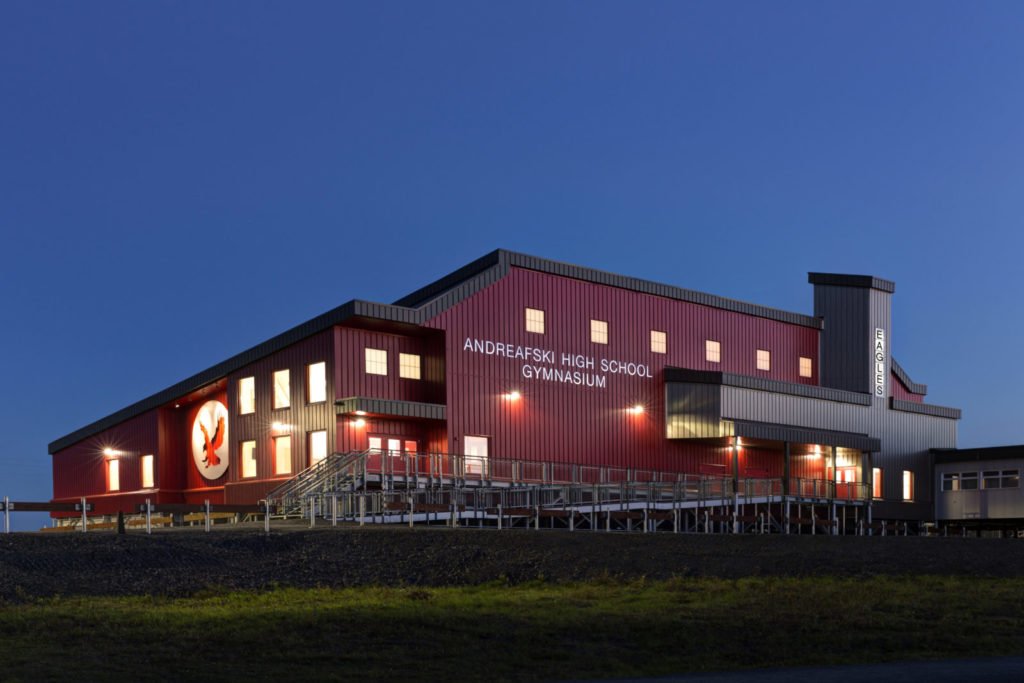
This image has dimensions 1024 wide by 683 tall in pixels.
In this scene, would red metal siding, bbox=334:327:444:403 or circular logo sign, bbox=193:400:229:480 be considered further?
circular logo sign, bbox=193:400:229:480

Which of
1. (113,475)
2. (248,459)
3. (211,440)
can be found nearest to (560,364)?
(248,459)

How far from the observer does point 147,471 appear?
173ft

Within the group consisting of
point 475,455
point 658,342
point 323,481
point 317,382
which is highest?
point 658,342

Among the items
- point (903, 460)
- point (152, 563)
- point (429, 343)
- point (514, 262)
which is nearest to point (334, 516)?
point (152, 563)

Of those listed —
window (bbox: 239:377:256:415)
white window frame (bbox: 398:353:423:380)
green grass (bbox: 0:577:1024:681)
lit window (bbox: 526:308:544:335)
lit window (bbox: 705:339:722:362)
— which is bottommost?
green grass (bbox: 0:577:1024:681)

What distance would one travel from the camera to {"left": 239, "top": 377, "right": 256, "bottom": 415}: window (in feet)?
157

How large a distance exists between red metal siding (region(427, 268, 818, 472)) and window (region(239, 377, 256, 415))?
7.82 m

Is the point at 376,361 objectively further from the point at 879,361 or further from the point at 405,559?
the point at 879,361

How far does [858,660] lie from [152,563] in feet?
46.3

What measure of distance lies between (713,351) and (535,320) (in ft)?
34.3

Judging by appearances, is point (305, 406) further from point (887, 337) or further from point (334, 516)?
point (887, 337)

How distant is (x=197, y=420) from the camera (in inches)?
2037

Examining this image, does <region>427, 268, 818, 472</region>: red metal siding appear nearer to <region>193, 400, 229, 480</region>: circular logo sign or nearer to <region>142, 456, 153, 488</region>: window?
<region>193, 400, 229, 480</region>: circular logo sign

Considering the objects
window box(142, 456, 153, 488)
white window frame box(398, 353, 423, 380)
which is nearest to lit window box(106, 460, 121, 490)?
window box(142, 456, 153, 488)
